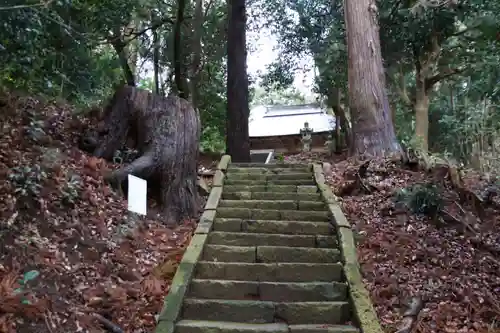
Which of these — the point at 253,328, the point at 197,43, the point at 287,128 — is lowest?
the point at 253,328

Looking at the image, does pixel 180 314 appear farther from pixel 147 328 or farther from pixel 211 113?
pixel 211 113

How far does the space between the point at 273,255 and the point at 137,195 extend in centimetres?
172

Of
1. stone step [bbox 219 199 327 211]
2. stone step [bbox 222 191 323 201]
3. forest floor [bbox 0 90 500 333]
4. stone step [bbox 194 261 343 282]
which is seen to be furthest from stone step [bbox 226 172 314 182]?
stone step [bbox 194 261 343 282]

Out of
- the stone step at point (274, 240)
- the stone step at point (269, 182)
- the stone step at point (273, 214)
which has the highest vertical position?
the stone step at point (269, 182)

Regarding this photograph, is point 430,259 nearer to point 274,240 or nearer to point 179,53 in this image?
point 274,240

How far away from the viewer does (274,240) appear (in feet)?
16.2

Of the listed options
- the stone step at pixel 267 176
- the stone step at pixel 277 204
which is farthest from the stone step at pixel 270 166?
the stone step at pixel 277 204

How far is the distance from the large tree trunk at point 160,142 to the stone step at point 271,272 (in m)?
1.38

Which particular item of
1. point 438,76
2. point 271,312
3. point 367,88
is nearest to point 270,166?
point 367,88

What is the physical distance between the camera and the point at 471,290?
4.10 meters

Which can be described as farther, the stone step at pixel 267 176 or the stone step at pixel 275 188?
the stone step at pixel 267 176

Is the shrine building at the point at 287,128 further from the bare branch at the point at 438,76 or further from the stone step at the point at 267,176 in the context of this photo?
the stone step at the point at 267,176

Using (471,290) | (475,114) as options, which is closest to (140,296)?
(471,290)

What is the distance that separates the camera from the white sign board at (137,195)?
5.05 m
